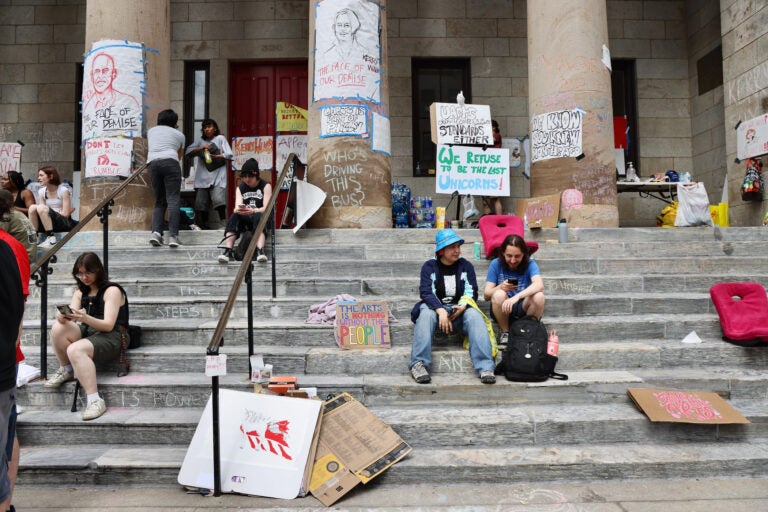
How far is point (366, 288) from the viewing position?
579cm

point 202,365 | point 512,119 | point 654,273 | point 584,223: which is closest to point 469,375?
point 202,365

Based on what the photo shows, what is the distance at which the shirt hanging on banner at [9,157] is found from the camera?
10.4 m

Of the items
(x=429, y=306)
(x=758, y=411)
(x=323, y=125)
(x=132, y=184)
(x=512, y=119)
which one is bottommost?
(x=758, y=411)

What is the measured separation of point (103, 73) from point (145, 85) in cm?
54

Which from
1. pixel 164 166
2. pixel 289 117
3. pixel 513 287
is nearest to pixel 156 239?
pixel 164 166

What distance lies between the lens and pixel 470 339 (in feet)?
14.6

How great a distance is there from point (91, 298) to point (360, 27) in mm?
5025

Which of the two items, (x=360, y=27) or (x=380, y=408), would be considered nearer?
(x=380, y=408)

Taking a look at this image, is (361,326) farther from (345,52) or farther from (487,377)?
(345,52)

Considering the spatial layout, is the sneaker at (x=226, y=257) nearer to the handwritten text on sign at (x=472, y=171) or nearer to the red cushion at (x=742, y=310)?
the handwritten text on sign at (x=472, y=171)

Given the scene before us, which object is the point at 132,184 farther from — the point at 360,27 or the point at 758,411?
the point at 758,411

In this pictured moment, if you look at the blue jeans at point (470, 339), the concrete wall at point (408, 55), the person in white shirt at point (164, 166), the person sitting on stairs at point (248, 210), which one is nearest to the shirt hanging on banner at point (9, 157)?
the concrete wall at point (408, 55)

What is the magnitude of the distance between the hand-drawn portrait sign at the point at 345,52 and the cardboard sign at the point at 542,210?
2.59 m

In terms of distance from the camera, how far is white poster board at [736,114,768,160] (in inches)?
326
